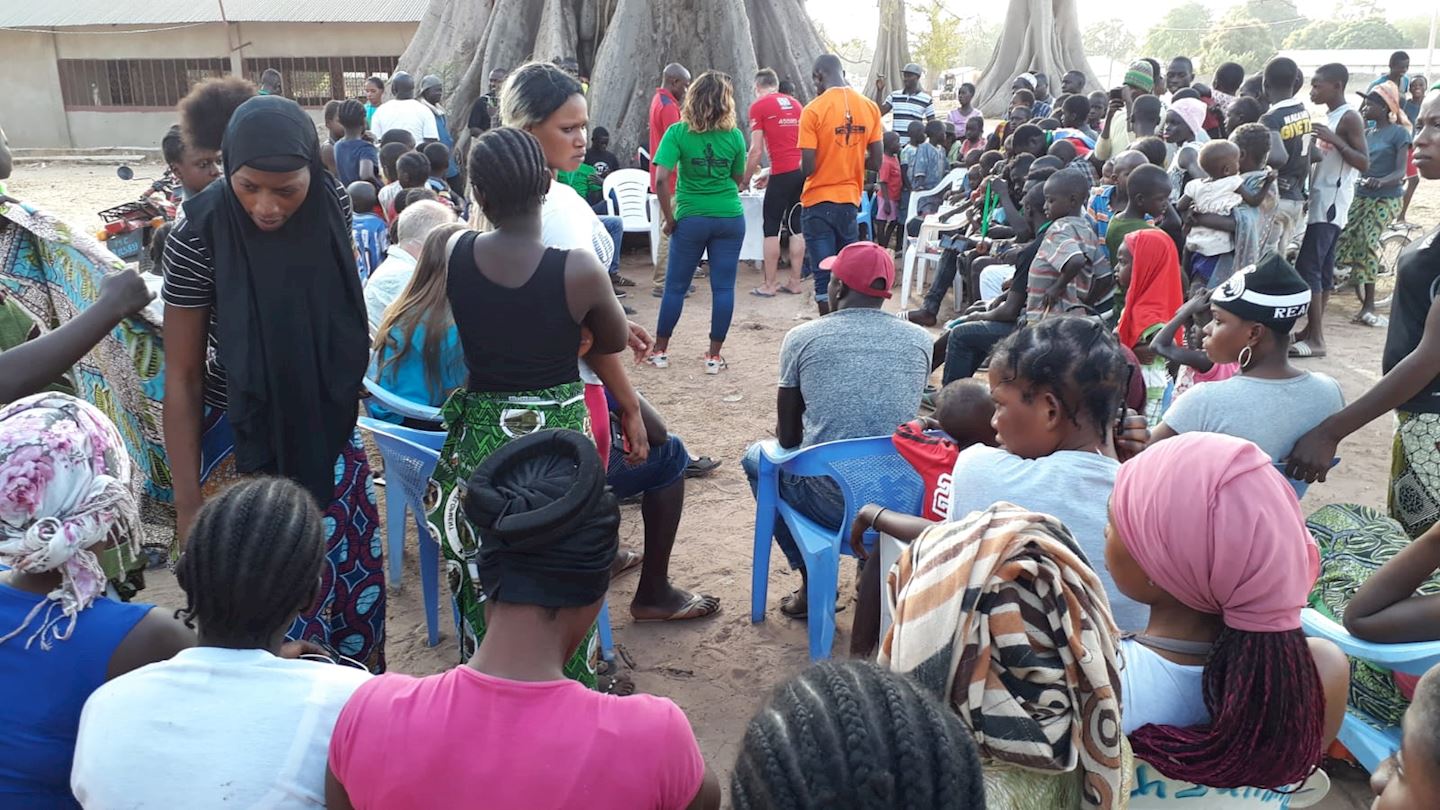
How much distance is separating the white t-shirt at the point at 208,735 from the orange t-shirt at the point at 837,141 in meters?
6.60

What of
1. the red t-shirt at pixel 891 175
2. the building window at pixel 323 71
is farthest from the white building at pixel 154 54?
the red t-shirt at pixel 891 175

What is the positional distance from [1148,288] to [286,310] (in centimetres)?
357

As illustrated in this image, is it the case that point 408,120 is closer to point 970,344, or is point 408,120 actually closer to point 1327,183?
point 970,344

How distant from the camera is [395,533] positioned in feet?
13.5

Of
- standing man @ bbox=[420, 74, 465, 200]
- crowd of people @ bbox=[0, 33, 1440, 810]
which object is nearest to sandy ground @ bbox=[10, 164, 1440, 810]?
crowd of people @ bbox=[0, 33, 1440, 810]

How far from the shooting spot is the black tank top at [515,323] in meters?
2.59

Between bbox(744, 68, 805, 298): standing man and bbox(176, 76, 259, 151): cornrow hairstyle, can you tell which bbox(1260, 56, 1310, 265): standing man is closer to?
bbox(744, 68, 805, 298): standing man

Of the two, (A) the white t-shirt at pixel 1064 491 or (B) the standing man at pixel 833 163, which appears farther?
(B) the standing man at pixel 833 163

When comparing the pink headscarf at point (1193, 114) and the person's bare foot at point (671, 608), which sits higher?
the pink headscarf at point (1193, 114)

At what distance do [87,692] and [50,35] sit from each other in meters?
25.3

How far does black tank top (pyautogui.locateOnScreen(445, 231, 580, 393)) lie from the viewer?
259 cm

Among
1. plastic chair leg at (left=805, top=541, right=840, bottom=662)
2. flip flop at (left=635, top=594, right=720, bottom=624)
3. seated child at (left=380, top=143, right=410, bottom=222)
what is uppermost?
seated child at (left=380, top=143, right=410, bottom=222)

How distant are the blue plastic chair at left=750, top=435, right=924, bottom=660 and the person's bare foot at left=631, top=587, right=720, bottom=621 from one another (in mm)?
533

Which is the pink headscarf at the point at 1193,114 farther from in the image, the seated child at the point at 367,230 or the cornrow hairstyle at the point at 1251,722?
the cornrow hairstyle at the point at 1251,722
